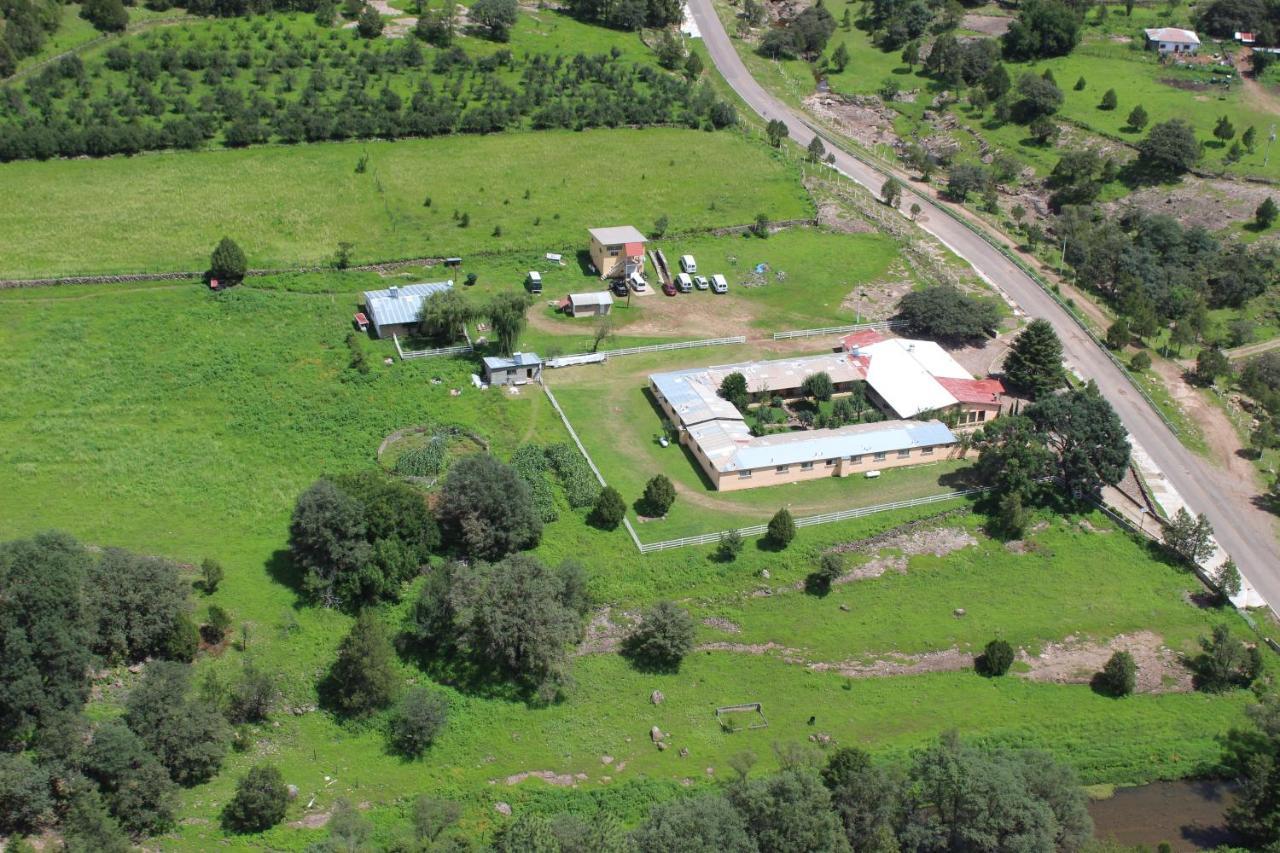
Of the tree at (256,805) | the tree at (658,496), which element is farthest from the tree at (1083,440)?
the tree at (256,805)

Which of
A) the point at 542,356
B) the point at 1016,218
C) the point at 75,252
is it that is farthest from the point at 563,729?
the point at 1016,218

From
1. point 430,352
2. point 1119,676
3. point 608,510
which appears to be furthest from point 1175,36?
point 608,510

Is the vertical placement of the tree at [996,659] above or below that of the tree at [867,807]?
below

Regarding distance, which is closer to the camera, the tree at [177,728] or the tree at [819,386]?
the tree at [177,728]

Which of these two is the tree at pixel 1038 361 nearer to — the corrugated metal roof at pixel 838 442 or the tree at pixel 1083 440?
the tree at pixel 1083 440

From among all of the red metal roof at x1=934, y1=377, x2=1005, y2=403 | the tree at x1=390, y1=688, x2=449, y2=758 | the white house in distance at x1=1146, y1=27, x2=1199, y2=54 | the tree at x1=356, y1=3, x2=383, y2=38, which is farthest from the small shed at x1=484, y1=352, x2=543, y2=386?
the white house in distance at x1=1146, y1=27, x2=1199, y2=54

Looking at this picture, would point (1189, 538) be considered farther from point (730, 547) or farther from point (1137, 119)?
point (1137, 119)
